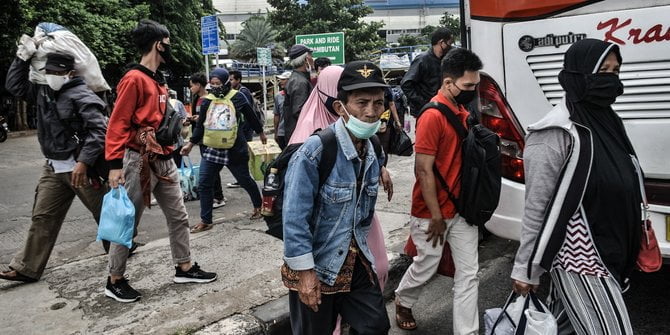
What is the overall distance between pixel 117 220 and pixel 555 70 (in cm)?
288

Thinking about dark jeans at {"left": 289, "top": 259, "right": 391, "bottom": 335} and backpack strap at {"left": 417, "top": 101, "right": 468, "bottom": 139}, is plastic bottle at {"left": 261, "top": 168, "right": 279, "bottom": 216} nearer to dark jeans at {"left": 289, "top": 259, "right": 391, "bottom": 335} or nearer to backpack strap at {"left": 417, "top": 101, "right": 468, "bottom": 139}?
dark jeans at {"left": 289, "top": 259, "right": 391, "bottom": 335}

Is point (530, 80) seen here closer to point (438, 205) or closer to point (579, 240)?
point (438, 205)

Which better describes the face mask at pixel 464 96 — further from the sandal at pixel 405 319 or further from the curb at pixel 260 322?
the curb at pixel 260 322

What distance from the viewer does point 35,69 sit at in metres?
Answer: 3.82

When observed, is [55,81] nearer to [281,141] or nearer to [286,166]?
[286,166]

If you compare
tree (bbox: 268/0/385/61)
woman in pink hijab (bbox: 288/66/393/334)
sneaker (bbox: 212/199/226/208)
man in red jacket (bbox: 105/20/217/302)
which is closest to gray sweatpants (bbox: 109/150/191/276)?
man in red jacket (bbox: 105/20/217/302)

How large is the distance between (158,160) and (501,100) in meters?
2.38

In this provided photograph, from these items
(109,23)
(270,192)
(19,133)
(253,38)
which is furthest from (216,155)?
(253,38)

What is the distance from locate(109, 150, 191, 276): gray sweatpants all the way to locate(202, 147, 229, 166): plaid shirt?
1.66 meters

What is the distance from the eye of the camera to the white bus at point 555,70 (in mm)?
2885

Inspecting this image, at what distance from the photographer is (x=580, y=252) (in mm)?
2164

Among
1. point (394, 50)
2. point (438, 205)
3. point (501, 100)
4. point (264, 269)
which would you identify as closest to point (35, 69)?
point (264, 269)

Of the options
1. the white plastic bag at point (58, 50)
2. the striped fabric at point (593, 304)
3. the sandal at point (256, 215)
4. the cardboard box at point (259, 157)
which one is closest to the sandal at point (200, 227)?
the sandal at point (256, 215)

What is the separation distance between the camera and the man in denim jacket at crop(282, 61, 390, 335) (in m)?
2.20
